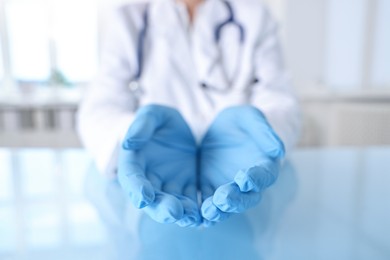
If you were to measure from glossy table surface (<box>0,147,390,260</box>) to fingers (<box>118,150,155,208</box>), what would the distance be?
0.24 ft

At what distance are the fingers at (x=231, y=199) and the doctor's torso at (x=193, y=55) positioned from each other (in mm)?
436

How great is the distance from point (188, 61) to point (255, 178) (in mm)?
520

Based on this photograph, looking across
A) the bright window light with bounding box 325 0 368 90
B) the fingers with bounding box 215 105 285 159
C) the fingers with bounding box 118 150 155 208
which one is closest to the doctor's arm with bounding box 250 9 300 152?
the fingers with bounding box 215 105 285 159

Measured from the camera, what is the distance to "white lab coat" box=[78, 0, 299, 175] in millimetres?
828

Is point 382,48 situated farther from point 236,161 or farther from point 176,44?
point 236,161

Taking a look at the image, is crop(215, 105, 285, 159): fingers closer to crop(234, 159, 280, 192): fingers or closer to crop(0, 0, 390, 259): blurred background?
crop(234, 159, 280, 192): fingers

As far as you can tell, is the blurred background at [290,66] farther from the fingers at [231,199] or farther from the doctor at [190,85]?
the fingers at [231,199]

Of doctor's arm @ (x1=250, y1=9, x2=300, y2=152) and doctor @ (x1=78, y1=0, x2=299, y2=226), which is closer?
doctor @ (x1=78, y1=0, x2=299, y2=226)

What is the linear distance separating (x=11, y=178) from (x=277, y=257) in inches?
22.2

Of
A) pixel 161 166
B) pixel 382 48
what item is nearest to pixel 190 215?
pixel 161 166

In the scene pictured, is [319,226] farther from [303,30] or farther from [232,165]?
[303,30]

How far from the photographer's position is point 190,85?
2.81ft

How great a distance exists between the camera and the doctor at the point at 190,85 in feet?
2.02

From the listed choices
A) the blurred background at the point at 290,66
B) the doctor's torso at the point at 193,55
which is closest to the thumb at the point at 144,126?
the doctor's torso at the point at 193,55
